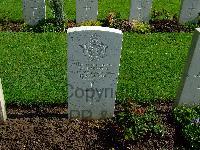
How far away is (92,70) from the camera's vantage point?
20.5ft

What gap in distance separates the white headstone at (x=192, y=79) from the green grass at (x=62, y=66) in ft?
2.35

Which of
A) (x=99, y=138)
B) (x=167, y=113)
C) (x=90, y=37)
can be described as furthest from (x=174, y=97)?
(x=90, y=37)

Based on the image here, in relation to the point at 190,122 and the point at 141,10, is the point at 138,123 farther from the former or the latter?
the point at 141,10

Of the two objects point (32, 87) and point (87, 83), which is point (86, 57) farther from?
point (32, 87)

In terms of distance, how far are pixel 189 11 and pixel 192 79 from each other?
4.55 meters

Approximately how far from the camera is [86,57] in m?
6.04

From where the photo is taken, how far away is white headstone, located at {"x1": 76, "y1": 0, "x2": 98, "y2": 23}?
33.3 ft

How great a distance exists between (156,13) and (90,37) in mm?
5628

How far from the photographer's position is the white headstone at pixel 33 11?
10.1m

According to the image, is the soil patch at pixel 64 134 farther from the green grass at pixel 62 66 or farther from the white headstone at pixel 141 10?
the white headstone at pixel 141 10

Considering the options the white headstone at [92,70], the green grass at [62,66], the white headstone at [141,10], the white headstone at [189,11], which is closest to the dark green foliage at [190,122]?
the green grass at [62,66]

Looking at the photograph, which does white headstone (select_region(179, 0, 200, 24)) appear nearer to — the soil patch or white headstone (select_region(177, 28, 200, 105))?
white headstone (select_region(177, 28, 200, 105))

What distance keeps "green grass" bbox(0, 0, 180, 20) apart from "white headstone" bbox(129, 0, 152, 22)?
478mm

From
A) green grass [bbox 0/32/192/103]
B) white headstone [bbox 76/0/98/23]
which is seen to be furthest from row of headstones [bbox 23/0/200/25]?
green grass [bbox 0/32/192/103]
